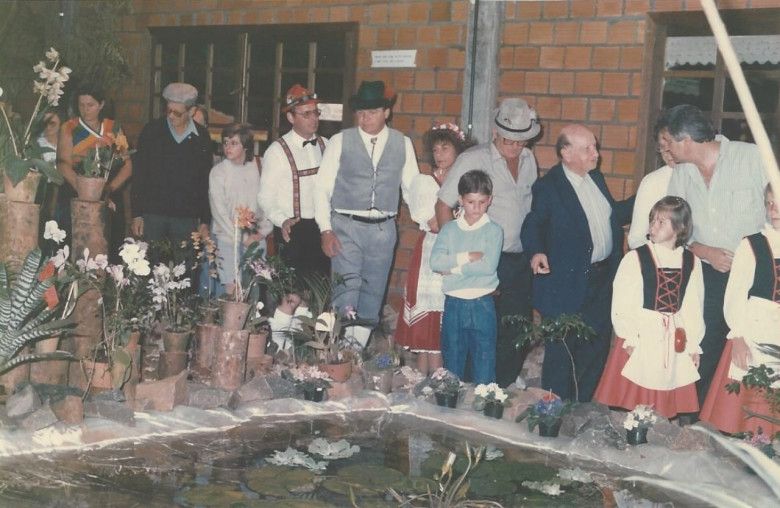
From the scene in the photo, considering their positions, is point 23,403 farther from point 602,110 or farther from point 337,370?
point 602,110

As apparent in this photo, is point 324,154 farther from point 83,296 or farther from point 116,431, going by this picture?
point 116,431

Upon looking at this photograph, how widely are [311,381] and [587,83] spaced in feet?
9.31

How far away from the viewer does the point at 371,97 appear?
7.09m

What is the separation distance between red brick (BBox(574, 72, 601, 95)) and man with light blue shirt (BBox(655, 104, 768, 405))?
1228 mm

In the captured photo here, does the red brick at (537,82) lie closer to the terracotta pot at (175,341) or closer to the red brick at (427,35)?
the red brick at (427,35)

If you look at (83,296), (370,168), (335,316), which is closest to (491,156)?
(370,168)

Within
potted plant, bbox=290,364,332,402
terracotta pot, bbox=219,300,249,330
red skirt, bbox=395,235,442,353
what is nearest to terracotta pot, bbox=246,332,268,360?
terracotta pot, bbox=219,300,249,330

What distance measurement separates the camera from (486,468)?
5031 mm

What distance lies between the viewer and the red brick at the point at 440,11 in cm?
783

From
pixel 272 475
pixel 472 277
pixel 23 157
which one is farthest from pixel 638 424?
pixel 23 157

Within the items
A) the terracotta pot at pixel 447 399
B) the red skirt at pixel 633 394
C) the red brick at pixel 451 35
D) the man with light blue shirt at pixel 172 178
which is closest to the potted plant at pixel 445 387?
the terracotta pot at pixel 447 399

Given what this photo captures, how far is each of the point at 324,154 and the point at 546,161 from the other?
1568 millimetres

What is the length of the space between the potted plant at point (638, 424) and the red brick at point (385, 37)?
3919 millimetres

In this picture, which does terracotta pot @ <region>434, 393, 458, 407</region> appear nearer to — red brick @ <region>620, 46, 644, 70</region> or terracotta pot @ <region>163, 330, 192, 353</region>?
terracotta pot @ <region>163, 330, 192, 353</region>
